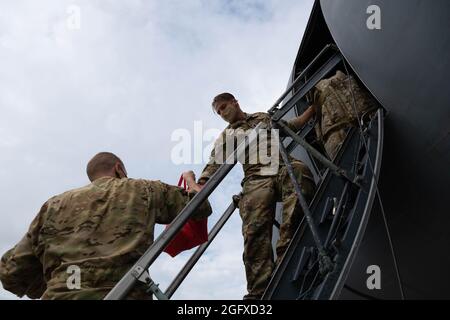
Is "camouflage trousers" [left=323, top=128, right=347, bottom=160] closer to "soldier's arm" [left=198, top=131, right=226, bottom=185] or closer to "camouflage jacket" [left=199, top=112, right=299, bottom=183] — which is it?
"camouflage jacket" [left=199, top=112, right=299, bottom=183]

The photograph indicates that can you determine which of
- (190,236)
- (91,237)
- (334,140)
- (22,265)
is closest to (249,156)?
(334,140)

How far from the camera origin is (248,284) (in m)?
4.85

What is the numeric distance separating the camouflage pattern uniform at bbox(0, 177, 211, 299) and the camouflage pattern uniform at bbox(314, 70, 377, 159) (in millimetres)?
1893

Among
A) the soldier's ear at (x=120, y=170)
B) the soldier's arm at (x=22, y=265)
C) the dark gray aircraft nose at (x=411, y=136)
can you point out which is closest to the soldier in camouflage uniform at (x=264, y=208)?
the dark gray aircraft nose at (x=411, y=136)

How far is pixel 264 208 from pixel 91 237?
1.96 meters

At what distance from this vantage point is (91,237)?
11.5ft

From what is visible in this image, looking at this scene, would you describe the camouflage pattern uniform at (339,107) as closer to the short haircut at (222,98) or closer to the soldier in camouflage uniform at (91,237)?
the short haircut at (222,98)

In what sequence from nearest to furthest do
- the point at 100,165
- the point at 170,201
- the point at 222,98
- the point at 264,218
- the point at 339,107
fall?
the point at 170,201 → the point at 100,165 → the point at 264,218 → the point at 339,107 → the point at 222,98

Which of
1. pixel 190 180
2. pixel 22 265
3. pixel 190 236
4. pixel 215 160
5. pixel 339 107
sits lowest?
pixel 22 265

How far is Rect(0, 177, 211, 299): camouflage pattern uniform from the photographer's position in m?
3.38

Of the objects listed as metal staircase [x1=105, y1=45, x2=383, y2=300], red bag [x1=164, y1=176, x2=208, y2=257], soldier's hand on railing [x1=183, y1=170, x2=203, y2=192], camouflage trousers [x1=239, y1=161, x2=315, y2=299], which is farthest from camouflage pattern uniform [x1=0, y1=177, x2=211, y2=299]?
camouflage trousers [x1=239, y1=161, x2=315, y2=299]

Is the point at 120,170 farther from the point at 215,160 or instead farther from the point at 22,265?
the point at 215,160

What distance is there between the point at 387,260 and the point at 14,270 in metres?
3.06

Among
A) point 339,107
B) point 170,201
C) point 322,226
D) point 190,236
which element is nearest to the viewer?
point 170,201
